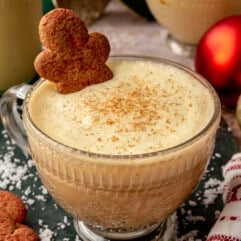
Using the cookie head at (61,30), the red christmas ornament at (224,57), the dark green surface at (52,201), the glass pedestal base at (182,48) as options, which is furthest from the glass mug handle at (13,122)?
Answer: the glass pedestal base at (182,48)

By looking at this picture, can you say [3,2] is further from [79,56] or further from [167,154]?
[167,154]

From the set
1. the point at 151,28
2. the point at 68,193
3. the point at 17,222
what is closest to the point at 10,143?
the point at 17,222

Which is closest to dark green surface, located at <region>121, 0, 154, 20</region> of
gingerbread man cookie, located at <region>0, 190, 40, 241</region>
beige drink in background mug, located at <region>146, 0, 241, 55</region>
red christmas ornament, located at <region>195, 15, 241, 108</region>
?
beige drink in background mug, located at <region>146, 0, 241, 55</region>

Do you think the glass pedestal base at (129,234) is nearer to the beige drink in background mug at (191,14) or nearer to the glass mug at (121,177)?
the glass mug at (121,177)

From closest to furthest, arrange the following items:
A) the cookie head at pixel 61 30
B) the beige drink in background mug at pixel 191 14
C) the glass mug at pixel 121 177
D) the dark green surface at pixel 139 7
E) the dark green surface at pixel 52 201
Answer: the glass mug at pixel 121 177
the cookie head at pixel 61 30
the dark green surface at pixel 52 201
the beige drink in background mug at pixel 191 14
the dark green surface at pixel 139 7

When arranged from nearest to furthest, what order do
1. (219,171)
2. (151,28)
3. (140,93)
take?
(140,93)
(219,171)
(151,28)

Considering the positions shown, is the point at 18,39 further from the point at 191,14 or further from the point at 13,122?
the point at 191,14

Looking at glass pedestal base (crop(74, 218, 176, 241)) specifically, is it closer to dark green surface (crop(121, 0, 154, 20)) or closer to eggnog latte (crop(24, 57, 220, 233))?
eggnog latte (crop(24, 57, 220, 233))
